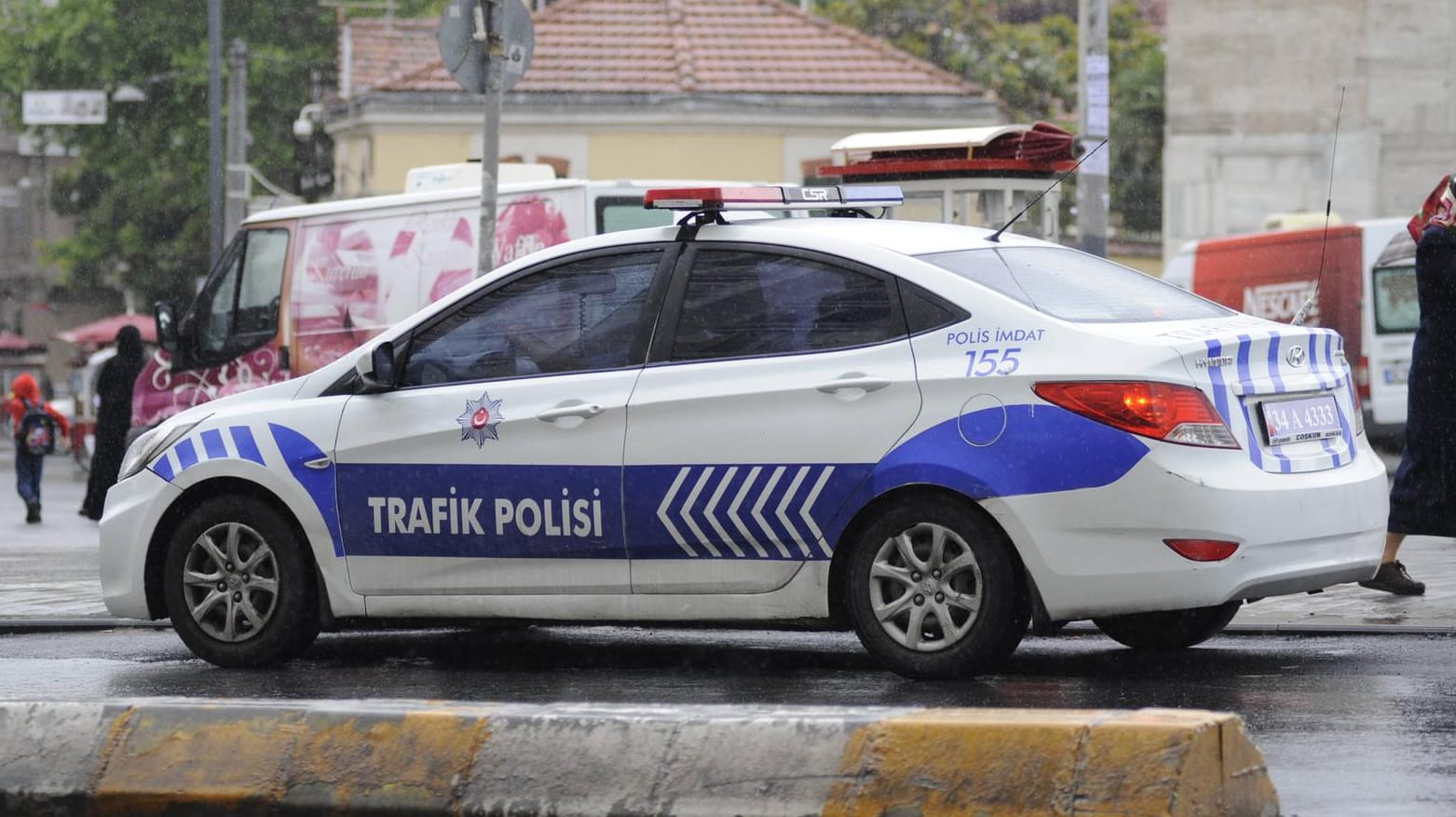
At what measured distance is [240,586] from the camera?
8.33 m

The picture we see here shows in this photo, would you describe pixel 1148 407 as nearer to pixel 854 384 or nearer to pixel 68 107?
pixel 854 384

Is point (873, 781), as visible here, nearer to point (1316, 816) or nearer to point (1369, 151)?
point (1316, 816)

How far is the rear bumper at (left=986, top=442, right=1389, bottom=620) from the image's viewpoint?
6914mm

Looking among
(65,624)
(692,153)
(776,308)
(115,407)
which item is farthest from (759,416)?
(692,153)

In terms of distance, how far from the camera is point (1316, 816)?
520 centimetres

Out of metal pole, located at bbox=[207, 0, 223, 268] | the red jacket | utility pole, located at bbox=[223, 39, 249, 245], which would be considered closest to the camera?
the red jacket

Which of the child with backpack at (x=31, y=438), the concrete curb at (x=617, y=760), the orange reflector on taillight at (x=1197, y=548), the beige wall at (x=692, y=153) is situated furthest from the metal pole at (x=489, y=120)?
the beige wall at (x=692, y=153)

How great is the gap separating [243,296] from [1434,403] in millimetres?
8815

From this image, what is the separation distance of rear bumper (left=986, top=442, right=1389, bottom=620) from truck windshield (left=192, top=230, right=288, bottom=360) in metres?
9.54

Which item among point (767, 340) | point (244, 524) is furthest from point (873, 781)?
point (244, 524)

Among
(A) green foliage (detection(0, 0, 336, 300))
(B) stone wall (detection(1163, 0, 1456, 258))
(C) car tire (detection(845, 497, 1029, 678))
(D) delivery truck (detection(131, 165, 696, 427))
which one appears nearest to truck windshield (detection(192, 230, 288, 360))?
(D) delivery truck (detection(131, 165, 696, 427))

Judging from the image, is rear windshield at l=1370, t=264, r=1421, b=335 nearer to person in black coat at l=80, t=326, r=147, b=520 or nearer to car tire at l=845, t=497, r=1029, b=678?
person in black coat at l=80, t=326, r=147, b=520

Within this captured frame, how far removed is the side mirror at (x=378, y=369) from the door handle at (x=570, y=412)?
65cm

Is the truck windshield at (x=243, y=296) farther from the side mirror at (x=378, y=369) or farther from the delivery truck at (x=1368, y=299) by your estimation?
the delivery truck at (x=1368, y=299)
